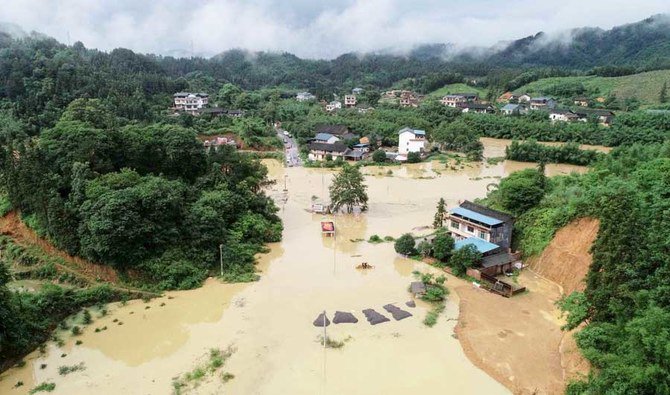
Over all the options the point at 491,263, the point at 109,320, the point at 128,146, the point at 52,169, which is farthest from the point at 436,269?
the point at 52,169

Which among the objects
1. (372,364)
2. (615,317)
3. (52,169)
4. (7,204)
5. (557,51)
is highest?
(557,51)

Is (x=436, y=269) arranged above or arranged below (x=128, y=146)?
below

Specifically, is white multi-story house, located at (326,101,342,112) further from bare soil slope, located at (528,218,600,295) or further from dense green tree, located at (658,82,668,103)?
bare soil slope, located at (528,218,600,295)

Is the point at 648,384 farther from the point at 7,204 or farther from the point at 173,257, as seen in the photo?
the point at 7,204

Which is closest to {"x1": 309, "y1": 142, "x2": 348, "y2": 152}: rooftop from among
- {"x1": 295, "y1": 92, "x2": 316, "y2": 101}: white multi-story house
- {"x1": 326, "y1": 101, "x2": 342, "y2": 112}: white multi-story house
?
{"x1": 326, "y1": 101, "x2": 342, "y2": 112}: white multi-story house

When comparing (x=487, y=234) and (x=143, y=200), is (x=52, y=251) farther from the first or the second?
(x=487, y=234)

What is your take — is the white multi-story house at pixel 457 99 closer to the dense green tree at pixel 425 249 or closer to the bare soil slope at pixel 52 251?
the dense green tree at pixel 425 249

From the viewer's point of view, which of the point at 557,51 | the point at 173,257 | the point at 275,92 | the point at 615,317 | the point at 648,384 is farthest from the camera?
the point at 557,51

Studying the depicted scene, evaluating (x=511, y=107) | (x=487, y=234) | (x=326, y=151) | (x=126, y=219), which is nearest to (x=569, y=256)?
(x=487, y=234)
